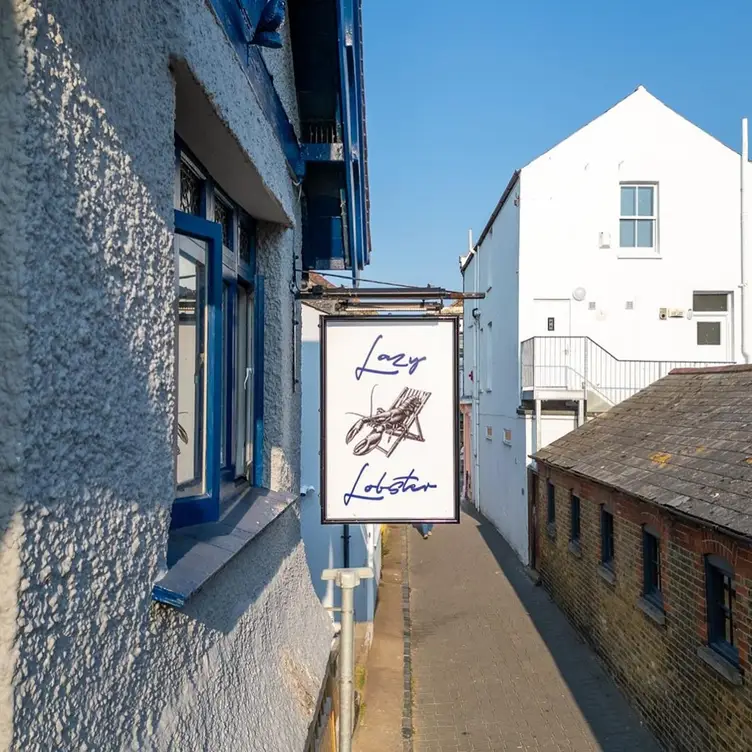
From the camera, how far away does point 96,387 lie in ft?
5.66

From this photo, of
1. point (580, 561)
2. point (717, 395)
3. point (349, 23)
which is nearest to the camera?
point (349, 23)

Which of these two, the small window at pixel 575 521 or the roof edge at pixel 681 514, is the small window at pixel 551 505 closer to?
the small window at pixel 575 521

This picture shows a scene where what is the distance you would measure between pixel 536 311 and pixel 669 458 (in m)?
Answer: 8.39

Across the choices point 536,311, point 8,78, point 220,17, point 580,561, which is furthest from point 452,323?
point 536,311

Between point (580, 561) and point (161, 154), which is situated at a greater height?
point (161, 154)

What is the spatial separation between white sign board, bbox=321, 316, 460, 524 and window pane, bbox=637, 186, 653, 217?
13.7 m

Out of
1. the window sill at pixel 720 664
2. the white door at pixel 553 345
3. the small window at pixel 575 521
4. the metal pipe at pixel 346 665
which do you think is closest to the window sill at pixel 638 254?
the white door at pixel 553 345

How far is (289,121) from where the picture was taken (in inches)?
179

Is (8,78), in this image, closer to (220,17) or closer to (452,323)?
(220,17)

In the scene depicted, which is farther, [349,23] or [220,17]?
[349,23]

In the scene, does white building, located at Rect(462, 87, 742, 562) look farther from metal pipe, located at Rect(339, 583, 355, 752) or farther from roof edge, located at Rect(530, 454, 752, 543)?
metal pipe, located at Rect(339, 583, 355, 752)

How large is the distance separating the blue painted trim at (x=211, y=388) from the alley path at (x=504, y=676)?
5.93 m

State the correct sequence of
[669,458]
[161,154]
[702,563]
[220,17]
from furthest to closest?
[669,458]
[702,563]
[220,17]
[161,154]

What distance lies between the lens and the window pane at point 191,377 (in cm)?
296
